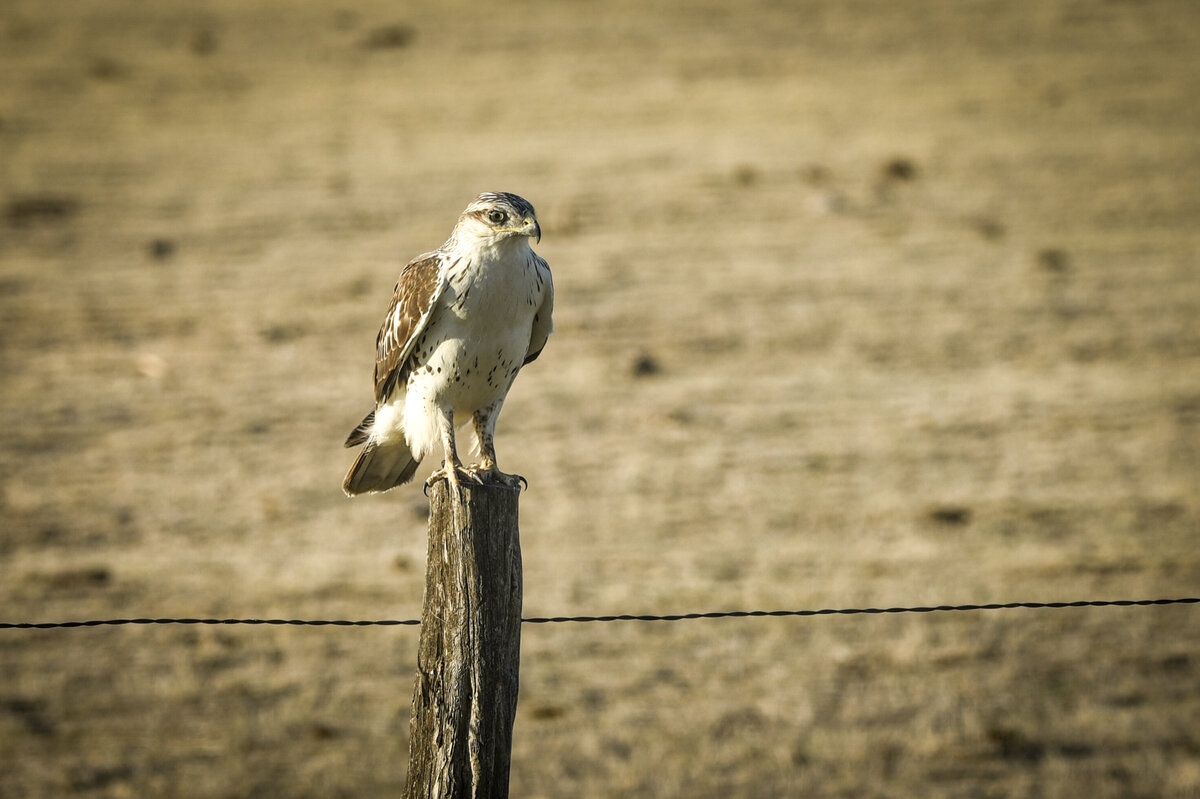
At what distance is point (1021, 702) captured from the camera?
6328mm

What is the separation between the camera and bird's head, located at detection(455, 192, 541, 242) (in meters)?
4.12

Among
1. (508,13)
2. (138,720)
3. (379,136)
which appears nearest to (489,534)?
(138,720)

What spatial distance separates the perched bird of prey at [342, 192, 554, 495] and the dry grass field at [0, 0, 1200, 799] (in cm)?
199

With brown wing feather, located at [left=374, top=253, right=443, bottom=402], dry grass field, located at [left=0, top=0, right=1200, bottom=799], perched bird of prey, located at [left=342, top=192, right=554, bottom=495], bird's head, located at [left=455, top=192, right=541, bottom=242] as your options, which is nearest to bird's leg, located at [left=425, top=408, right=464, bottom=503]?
perched bird of prey, located at [left=342, top=192, right=554, bottom=495]

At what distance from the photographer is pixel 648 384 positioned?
36.9ft

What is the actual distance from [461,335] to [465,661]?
1489 mm

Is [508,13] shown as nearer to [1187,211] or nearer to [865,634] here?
[1187,211]

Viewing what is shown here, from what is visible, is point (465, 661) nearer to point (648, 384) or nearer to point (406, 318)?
point (406, 318)

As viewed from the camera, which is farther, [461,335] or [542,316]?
[542,316]

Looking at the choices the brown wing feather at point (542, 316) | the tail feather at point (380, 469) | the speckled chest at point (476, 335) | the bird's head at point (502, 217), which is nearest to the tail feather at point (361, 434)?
the tail feather at point (380, 469)

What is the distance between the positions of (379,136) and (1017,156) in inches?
358

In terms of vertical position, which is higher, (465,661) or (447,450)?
(447,450)

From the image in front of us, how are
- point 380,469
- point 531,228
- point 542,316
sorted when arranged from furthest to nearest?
point 380,469 < point 542,316 < point 531,228

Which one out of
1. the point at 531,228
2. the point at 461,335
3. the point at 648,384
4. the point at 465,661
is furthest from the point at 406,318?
the point at 648,384
